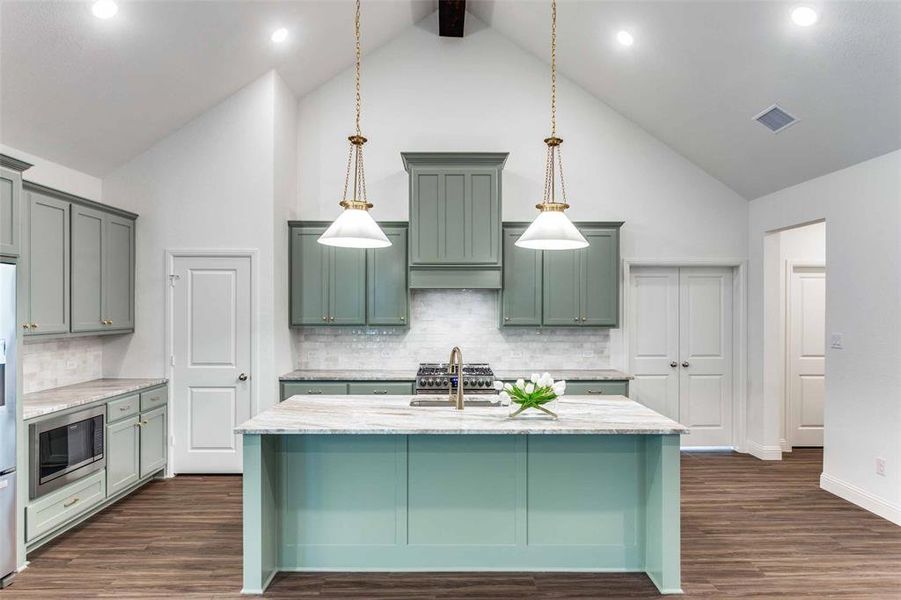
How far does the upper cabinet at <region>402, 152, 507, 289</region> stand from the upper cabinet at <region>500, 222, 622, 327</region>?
1.08 ft

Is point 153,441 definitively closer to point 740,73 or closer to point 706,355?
point 706,355

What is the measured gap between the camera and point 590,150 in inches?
229

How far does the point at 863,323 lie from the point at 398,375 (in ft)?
13.3

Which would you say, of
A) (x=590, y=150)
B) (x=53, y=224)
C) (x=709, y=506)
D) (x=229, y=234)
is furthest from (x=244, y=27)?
(x=709, y=506)

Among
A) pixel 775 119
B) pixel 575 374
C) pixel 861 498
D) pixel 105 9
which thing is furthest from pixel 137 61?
pixel 861 498

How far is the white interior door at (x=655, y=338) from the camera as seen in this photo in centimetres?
585

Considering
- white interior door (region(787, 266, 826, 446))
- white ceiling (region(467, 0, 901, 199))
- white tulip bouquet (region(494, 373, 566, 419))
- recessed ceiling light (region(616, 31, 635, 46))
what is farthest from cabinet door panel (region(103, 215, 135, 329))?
white interior door (region(787, 266, 826, 446))

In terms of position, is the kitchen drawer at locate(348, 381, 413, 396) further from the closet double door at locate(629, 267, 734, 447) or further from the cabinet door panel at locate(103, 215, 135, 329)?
the closet double door at locate(629, 267, 734, 447)

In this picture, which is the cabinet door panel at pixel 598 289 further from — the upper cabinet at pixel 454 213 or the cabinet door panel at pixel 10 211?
the cabinet door panel at pixel 10 211

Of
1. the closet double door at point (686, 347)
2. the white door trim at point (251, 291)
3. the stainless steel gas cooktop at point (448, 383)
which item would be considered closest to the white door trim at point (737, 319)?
the closet double door at point (686, 347)

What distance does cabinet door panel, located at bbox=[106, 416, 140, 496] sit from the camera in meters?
4.02

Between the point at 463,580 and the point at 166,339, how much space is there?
11.8ft

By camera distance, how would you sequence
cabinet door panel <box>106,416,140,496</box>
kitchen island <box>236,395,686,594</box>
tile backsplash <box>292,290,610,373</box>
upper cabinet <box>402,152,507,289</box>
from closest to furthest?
kitchen island <box>236,395,686,594</box> < cabinet door panel <box>106,416,140,496</box> < upper cabinet <box>402,152,507,289</box> < tile backsplash <box>292,290,610,373</box>

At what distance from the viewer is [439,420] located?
2.92m
